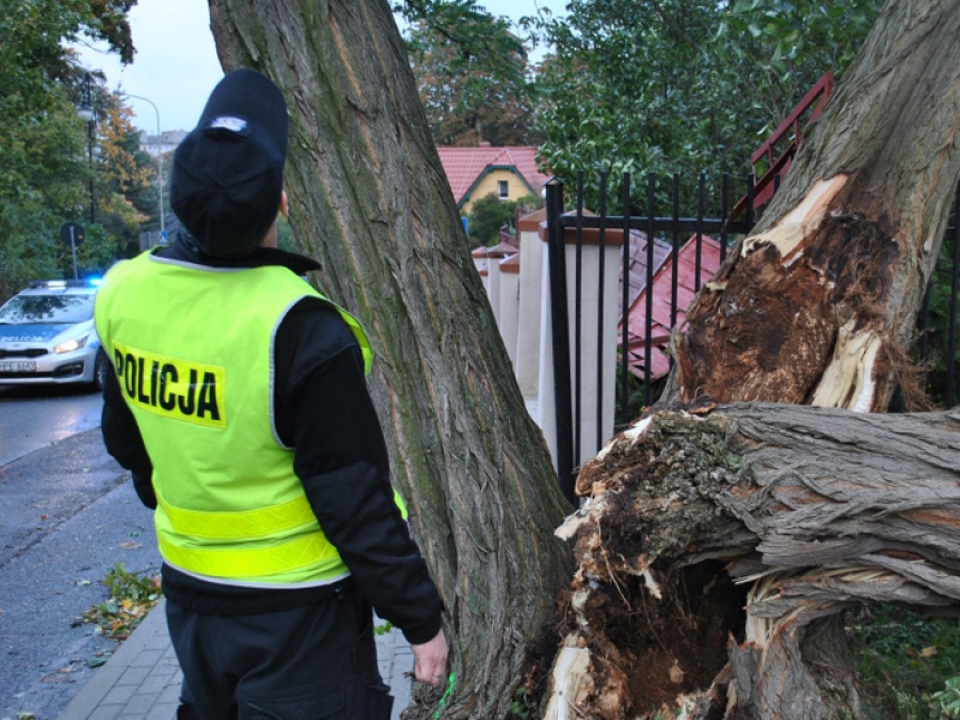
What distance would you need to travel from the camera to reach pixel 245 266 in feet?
6.53

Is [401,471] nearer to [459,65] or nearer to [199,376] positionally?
[199,376]

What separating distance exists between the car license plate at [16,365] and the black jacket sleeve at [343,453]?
42.1 ft

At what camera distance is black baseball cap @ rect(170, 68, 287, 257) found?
74.6 inches

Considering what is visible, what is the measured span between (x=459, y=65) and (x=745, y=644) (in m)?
5.36

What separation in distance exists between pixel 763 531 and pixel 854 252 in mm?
1242

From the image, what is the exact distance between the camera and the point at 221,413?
192 centimetres

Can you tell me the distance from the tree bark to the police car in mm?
11060

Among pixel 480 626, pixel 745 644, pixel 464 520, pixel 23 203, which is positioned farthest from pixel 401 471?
pixel 23 203

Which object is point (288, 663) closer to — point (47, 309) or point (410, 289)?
point (410, 289)

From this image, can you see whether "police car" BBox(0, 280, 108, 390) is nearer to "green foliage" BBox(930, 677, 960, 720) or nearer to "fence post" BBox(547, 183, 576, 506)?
"fence post" BBox(547, 183, 576, 506)

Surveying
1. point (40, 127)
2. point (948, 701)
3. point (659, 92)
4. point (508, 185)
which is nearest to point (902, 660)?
point (948, 701)

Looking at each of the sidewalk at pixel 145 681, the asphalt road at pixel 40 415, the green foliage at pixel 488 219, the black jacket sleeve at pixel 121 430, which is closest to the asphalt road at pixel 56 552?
the asphalt road at pixel 40 415

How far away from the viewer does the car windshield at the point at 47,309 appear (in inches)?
564

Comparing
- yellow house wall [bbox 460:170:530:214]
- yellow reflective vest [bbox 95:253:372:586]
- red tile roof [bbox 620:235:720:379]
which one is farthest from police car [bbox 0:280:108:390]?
yellow house wall [bbox 460:170:530:214]
